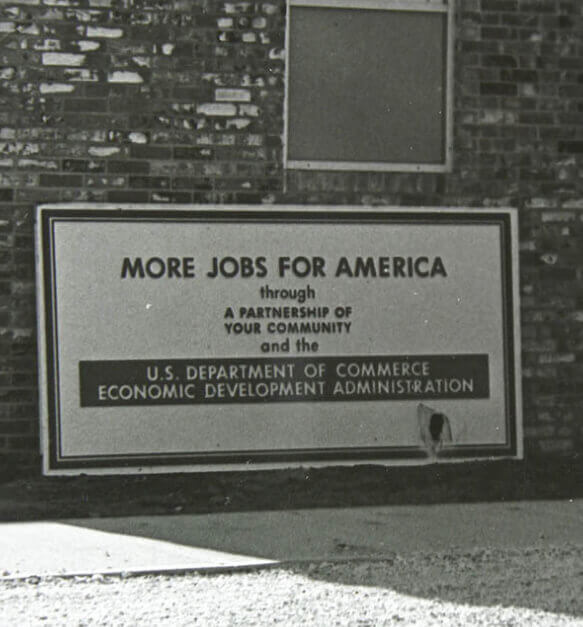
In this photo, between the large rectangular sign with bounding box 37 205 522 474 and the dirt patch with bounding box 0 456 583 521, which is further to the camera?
the large rectangular sign with bounding box 37 205 522 474

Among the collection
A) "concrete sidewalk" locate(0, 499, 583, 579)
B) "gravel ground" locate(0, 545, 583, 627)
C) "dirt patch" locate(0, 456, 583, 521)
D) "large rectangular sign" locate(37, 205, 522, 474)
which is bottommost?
"dirt patch" locate(0, 456, 583, 521)

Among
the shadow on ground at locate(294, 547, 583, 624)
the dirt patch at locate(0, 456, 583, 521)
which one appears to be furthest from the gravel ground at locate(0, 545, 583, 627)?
the dirt patch at locate(0, 456, 583, 521)

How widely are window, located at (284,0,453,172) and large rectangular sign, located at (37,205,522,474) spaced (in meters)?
0.43

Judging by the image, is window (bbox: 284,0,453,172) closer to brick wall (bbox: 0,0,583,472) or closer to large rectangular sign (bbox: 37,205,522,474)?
brick wall (bbox: 0,0,583,472)

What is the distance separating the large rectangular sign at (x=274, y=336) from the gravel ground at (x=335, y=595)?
196cm

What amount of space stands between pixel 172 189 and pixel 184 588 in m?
3.03

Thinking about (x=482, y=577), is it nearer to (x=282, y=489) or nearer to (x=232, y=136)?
(x=282, y=489)

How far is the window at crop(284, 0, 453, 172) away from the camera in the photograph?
7488 mm

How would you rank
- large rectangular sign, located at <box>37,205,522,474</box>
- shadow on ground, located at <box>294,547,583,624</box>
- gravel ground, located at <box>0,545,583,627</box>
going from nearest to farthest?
gravel ground, located at <box>0,545,583,627</box>, shadow on ground, located at <box>294,547,583,624</box>, large rectangular sign, located at <box>37,205,522,474</box>

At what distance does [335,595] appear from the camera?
490cm

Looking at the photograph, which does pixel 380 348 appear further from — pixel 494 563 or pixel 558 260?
pixel 494 563

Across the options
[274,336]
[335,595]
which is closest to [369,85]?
[274,336]

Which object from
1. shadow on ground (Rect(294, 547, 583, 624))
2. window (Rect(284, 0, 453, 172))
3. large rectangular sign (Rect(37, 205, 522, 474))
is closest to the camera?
shadow on ground (Rect(294, 547, 583, 624))

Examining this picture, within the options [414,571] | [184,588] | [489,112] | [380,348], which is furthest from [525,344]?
[184,588]
